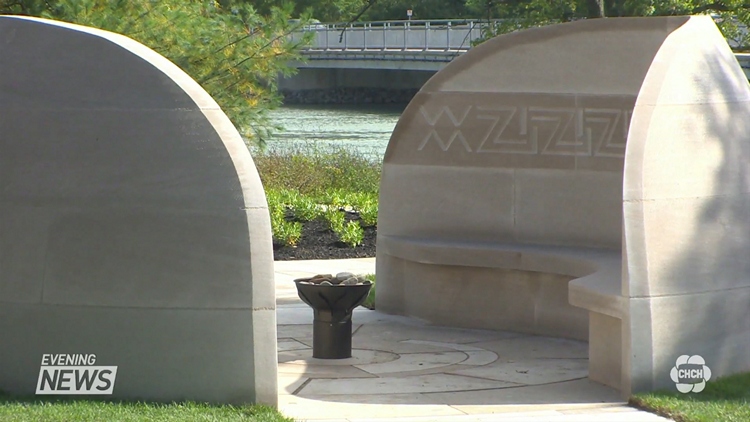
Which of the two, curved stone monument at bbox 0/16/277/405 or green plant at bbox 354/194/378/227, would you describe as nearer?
curved stone monument at bbox 0/16/277/405

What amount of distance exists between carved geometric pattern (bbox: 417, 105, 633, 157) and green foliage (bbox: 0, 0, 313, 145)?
499cm

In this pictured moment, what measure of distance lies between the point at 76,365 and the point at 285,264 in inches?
286

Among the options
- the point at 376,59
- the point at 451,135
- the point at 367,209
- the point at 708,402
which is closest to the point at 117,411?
the point at 708,402

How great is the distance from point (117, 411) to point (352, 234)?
8.80 m

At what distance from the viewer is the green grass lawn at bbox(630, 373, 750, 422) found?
20.6ft

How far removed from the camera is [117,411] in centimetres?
591

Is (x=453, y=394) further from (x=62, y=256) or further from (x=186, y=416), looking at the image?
(x=62, y=256)

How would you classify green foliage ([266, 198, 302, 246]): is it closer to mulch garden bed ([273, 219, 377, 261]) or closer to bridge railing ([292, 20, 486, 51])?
mulch garden bed ([273, 219, 377, 261])

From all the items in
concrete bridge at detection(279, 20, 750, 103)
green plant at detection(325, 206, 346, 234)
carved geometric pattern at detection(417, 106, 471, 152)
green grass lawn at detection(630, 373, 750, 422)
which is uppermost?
concrete bridge at detection(279, 20, 750, 103)

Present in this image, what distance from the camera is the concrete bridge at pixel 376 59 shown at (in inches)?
1741

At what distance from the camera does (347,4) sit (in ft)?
197

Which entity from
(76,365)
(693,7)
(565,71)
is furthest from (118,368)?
(693,7)

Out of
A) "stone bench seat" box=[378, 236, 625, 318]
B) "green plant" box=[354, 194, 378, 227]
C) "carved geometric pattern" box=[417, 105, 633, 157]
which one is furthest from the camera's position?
"green plant" box=[354, 194, 378, 227]

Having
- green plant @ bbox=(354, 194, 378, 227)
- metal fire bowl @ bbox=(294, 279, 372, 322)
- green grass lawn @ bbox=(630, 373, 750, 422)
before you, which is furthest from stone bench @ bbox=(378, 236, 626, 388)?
green plant @ bbox=(354, 194, 378, 227)
